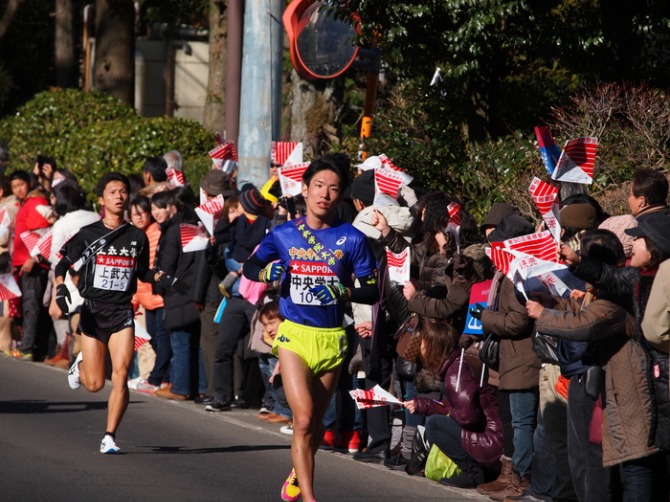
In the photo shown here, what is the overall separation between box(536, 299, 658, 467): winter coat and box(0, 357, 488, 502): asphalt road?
6.12ft

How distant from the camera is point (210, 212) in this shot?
42.7 ft

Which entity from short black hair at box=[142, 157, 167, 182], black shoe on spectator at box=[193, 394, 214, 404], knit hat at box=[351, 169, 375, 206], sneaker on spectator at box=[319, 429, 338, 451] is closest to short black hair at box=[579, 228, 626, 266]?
knit hat at box=[351, 169, 375, 206]

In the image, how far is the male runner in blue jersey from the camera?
26.9 ft

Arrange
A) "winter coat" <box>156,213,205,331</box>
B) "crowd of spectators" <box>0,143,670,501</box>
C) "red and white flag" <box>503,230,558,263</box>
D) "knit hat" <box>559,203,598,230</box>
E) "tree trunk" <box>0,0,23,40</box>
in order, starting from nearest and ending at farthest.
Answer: "crowd of spectators" <box>0,143,670,501</box> < "red and white flag" <box>503,230,558,263</box> < "knit hat" <box>559,203,598,230</box> < "winter coat" <box>156,213,205,331</box> < "tree trunk" <box>0,0,23,40</box>

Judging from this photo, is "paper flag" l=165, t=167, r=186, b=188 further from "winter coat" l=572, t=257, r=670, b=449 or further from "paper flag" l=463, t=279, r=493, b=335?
"winter coat" l=572, t=257, r=670, b=449

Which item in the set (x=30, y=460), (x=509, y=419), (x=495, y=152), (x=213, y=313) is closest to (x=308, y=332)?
(x=509, y=419)

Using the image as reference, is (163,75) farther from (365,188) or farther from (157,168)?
(365,188)

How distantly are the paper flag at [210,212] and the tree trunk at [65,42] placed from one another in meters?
18.9

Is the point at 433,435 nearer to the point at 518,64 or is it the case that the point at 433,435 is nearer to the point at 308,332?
the point at 308,332

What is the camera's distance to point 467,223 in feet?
33.0

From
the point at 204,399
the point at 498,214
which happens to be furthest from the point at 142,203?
the point at 498,214

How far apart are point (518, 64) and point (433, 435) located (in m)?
5.11

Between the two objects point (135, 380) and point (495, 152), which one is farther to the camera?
point (135, 380)

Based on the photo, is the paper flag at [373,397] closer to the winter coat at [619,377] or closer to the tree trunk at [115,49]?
the winter coat at [619,377]
